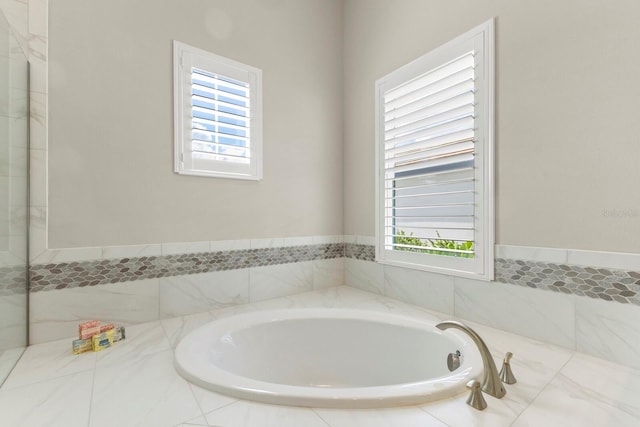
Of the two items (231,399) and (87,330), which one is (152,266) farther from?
(231,399)

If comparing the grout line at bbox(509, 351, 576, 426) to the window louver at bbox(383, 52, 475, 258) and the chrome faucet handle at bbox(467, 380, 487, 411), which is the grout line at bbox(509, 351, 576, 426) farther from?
the window louver at bbox(383, 52, 475, 258)

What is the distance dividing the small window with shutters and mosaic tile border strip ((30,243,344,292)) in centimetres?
50

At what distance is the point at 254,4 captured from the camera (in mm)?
1979

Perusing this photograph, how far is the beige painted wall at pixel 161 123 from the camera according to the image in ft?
4.63

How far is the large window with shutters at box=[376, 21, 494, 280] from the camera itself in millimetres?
1519

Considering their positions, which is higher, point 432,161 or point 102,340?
point 432,161

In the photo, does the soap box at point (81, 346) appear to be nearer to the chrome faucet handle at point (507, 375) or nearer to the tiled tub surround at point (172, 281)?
the tiled tub surround at point (172, 281)

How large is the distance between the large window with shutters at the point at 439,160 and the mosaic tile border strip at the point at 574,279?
0.10 metres

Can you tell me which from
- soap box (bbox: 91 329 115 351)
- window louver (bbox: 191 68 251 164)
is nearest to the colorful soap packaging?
soap box (bbox: 91 329 115 351)

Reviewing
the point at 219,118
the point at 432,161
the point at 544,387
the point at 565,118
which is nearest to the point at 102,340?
the point at 219,118

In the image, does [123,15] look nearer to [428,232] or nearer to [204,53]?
[204,53]

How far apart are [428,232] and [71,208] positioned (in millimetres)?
1874

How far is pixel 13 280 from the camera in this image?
1229 millimetres

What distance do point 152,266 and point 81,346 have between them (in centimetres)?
47
